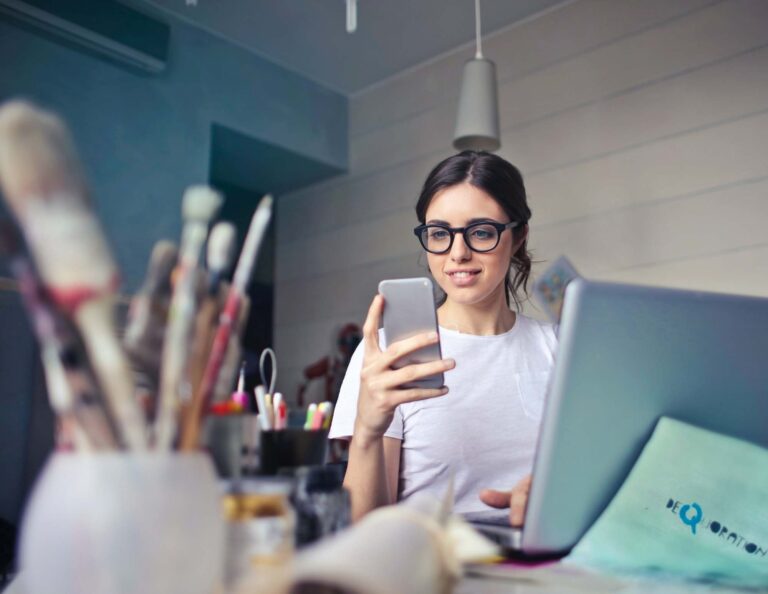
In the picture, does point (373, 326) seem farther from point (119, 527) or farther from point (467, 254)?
point (119, 527)

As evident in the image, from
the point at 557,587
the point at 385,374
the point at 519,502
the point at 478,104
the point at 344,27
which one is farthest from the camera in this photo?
the point at 344,27

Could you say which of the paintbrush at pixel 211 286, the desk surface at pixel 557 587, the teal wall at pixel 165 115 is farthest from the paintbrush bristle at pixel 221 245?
the teal wall at pixel 165 115

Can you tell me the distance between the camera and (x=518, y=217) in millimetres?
1509

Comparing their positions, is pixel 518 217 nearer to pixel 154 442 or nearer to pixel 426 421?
pixel 426 421

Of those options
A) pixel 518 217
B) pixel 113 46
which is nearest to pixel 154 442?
pixel 518 217

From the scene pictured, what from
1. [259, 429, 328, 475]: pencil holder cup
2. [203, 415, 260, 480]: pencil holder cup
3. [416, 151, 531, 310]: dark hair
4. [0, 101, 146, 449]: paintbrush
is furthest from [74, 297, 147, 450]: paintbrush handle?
[416, 151, 531, 310]: dark hair

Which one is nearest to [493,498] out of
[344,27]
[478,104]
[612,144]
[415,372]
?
[415,372]

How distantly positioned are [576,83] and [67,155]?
2972 mm

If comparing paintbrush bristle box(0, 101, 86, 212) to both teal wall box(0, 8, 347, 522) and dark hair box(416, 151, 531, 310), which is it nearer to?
dark hair box(416, 151, 531, 310)

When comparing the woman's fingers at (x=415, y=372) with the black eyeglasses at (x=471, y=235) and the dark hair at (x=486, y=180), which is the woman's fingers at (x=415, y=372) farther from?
the dark hair at (x=486, y=180)

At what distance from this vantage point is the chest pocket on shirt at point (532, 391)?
1396 mm

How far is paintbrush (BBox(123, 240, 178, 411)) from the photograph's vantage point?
1.53ft

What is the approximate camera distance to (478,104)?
8.23 ft

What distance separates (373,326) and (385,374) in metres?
0.07
